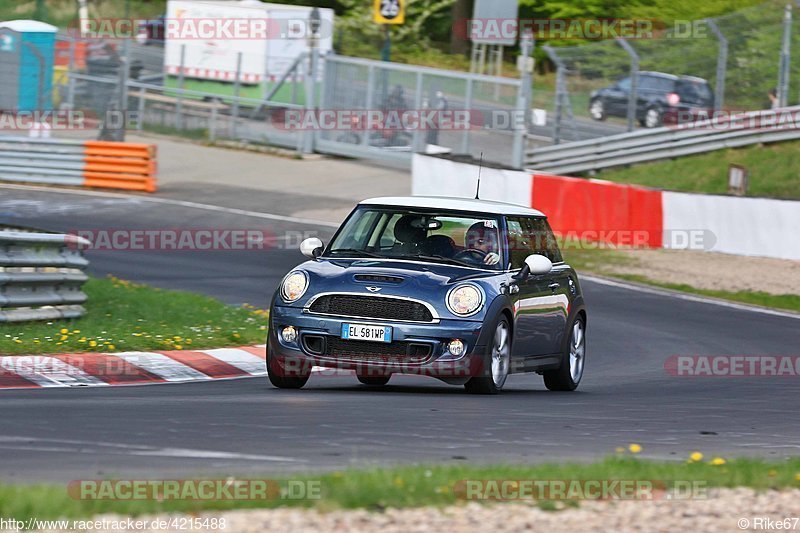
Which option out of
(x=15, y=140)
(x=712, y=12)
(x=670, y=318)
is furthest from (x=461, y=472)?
(x=712, y=12)

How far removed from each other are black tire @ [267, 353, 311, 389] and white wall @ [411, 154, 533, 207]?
14167 mm

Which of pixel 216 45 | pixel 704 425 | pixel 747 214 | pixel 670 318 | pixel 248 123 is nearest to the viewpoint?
pixel 704 425

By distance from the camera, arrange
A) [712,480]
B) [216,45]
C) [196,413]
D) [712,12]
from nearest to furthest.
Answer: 1. [712,480]
2. [196,413]
3. [216,45]
4. [712,12]

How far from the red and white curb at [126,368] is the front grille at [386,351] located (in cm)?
176

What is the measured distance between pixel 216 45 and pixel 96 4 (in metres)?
20.4

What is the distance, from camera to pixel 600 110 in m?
30.6

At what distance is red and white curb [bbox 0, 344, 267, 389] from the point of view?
10523mm

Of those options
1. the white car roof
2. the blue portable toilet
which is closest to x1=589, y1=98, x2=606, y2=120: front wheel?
the blue portable toilet

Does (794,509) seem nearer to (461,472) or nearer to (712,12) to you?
(461,472)

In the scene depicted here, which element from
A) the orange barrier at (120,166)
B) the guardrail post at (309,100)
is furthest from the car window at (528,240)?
the guardrail post at (309,100)

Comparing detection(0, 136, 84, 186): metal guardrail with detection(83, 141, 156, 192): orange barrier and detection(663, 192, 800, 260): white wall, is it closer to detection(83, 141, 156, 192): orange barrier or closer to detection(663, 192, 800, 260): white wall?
detection(83, 141, 156, 192): orange barrier

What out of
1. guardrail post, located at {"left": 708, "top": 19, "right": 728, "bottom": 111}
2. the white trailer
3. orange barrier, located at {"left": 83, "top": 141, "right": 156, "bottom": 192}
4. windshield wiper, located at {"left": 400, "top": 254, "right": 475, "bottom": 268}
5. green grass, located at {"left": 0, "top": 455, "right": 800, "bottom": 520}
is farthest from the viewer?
the white trailer

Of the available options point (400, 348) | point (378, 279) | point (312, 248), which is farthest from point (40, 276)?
point (400, 348)

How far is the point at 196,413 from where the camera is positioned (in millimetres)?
8445
